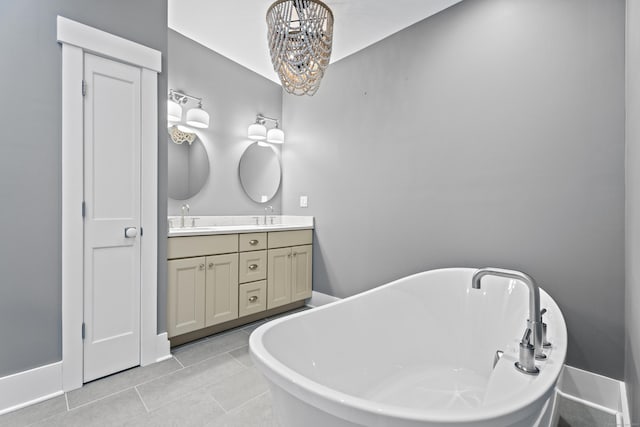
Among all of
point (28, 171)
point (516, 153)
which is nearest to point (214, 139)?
point (28, 171)

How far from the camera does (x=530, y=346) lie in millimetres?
950

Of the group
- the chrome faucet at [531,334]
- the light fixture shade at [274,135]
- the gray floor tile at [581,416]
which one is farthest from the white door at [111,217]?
the gray floor tile at [581,416]

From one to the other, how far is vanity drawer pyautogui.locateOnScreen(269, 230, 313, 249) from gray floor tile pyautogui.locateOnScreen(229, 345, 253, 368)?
2.87 ft

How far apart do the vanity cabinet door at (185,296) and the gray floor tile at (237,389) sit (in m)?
0.57

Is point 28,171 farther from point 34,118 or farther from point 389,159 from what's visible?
point 389,159

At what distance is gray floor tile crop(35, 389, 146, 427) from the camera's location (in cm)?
138

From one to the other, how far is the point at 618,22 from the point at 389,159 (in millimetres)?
1457

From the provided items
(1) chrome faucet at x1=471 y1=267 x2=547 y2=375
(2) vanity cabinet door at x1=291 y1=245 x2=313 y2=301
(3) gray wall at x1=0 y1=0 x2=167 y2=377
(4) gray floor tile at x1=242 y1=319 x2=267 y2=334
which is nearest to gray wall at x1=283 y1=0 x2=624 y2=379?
(2) vanity cabinet door at x1=291 y1=245 x2=313 y2=301

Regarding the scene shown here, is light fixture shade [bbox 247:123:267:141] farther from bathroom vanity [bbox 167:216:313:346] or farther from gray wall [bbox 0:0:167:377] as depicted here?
gray wall [bbox 0:0:167:377]

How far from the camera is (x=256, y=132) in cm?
308

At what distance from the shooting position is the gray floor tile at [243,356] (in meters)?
1.97

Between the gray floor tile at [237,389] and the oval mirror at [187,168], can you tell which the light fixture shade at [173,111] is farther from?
the gray floor tile at [237,389]

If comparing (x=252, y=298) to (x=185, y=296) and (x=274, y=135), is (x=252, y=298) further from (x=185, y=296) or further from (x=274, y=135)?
(x=274, y=135)

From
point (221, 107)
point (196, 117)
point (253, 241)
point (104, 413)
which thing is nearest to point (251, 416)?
point (104, 413)
